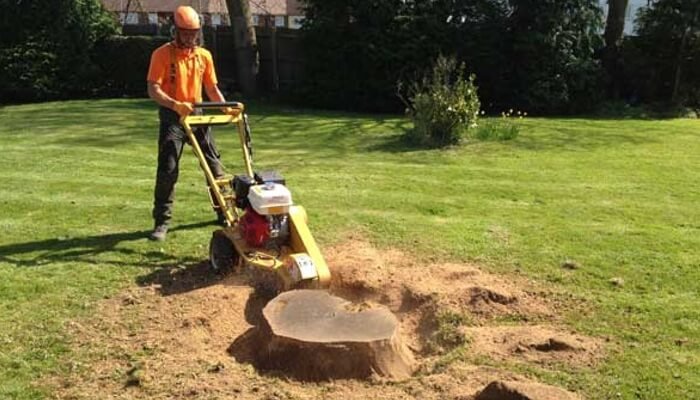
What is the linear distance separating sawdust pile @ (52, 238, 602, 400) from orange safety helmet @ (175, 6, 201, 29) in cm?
193

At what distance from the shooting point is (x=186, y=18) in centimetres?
603

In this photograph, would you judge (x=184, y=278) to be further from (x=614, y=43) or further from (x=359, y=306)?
(x=614, y=43)

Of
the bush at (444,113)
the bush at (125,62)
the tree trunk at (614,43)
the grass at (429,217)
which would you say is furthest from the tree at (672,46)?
the bush at (125,62)

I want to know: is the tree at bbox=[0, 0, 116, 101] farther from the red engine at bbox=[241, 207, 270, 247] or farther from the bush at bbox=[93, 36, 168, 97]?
the red engine at bbox=[241, 207, 270, 247]

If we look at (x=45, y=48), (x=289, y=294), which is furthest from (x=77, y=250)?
(x=45, y=48)

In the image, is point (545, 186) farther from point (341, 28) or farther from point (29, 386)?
point (341, 28)

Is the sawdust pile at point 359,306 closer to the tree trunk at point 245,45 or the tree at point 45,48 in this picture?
the tree trunk at point 245,45

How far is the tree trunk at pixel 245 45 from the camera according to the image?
1750cm

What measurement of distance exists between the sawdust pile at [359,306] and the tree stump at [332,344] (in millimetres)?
74

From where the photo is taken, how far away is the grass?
15.3 ft

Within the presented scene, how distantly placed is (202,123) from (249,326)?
1.90 m

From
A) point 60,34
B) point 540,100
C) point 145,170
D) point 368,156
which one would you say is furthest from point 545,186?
point 60,34

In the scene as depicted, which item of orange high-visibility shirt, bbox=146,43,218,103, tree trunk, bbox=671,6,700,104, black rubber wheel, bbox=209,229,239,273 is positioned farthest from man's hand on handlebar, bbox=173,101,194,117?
tree trunk, bbox=671,6,700,104

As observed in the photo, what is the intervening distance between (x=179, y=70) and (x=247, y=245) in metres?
1.81
